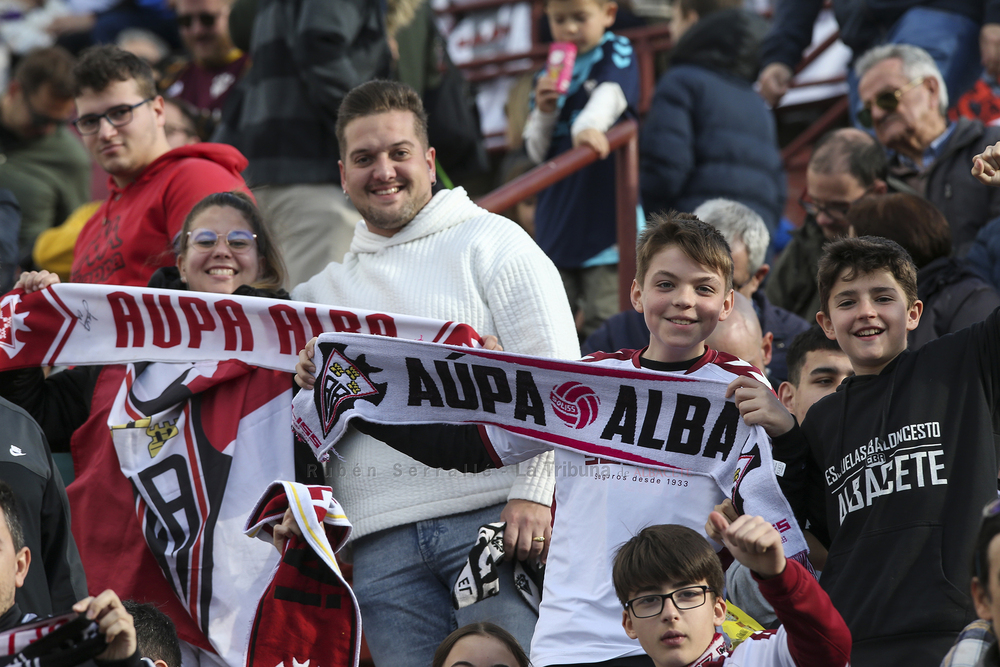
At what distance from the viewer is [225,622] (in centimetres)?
400

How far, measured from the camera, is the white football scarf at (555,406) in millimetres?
3490

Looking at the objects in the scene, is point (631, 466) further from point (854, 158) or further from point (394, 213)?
point (854, 158)

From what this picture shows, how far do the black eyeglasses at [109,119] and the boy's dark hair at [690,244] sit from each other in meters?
2.41

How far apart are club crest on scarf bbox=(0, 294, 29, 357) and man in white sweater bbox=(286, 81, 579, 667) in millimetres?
989

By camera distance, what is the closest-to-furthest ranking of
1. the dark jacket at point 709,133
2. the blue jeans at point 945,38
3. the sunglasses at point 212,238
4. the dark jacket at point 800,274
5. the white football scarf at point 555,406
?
the white football scarf at point 555,406, the sunglasses at point 212,238, the dark jacket at point 800,274, the dark jacket at point 709,133, the blue jeans at point 945,38

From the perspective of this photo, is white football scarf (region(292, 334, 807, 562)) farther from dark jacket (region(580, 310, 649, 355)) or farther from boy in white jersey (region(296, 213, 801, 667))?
dark jacket (region(580, 310, 649, 355))

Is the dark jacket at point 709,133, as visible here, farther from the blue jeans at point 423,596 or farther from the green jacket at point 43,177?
the green jacket at point 43,177

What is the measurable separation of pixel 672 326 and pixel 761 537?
0.91m

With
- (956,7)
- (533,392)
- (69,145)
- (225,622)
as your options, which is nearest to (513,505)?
(533,392)

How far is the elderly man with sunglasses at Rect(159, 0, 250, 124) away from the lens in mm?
8141

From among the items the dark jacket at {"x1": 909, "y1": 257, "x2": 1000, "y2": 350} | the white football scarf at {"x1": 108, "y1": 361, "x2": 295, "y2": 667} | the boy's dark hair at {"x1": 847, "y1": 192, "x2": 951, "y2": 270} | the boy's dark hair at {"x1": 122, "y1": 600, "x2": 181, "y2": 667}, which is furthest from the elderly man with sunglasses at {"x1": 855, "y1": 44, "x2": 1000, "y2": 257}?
the boy's dark hair at {"x1": 122, "y1": 600, "x2": 181, "y2": 667}

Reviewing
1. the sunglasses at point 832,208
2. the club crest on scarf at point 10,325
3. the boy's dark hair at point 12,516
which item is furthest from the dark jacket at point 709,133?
the boy's dark hair at point 12,516

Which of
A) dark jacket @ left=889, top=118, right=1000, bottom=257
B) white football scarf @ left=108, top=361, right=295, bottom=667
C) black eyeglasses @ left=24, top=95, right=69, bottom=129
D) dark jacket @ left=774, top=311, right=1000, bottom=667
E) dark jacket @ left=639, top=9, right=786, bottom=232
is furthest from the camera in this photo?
black eyeglasses @ left=24, top=95, right=69, bottom=129

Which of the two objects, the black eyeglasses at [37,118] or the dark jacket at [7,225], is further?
the black eyeglasses at [37,118]
